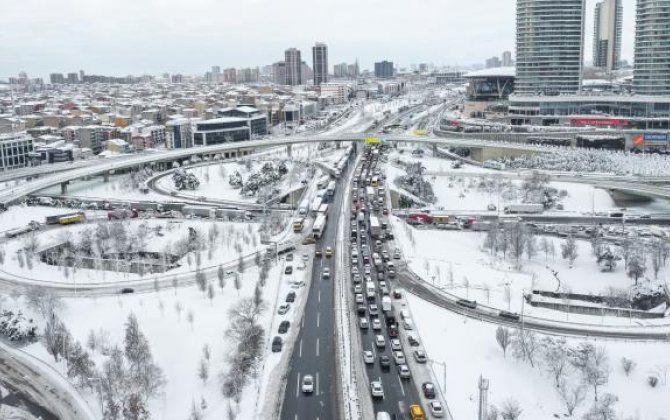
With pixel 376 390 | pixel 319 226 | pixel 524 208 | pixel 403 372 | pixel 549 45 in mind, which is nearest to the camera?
pixel 376 390

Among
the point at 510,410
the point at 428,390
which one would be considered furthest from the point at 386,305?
the point at 510,410

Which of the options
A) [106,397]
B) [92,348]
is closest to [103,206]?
[92,348]

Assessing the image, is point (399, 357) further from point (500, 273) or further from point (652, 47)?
point (652, 47)

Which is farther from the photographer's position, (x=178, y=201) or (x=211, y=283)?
(x=178, y=201)

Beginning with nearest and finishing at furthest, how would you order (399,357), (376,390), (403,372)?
(376,390) < (403,372) < (399,357)

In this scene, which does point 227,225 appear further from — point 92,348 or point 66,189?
point 66,189

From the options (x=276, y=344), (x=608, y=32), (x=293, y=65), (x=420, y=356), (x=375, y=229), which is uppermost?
(x=608, y=32)

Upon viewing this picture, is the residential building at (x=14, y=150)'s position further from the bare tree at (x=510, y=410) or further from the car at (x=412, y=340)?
the bare tree at (x=510, y=410)
